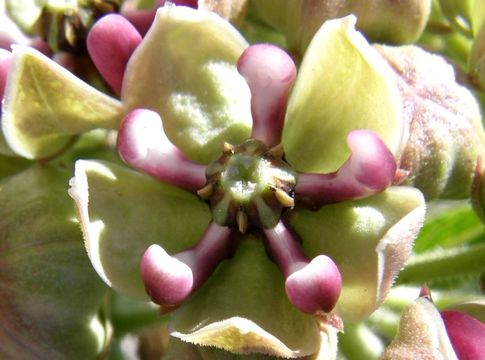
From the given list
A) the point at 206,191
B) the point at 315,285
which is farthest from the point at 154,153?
the point at 315,285

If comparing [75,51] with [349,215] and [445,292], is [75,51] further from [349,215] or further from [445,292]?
[445,292]

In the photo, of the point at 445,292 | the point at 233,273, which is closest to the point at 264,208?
the point at 233,273

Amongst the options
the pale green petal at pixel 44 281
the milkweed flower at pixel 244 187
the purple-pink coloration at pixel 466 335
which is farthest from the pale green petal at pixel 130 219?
the purple-pink coloration at pixel 466 335

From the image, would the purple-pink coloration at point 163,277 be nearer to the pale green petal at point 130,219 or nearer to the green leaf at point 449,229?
the pale green petal at point 130,219

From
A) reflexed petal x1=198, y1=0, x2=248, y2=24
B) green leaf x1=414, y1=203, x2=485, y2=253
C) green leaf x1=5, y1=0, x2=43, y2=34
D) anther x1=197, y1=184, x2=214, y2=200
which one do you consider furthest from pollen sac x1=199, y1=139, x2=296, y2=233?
green leaf x1=414, y1=203, x2=485, y2=253

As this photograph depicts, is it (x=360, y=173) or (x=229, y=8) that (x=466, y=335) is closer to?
(x=360, y=173)

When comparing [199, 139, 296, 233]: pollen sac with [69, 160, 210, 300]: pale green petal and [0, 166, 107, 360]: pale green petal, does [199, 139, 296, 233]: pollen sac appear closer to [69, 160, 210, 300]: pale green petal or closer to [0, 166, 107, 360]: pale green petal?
[69, 160, 210, 300]: pale green petal

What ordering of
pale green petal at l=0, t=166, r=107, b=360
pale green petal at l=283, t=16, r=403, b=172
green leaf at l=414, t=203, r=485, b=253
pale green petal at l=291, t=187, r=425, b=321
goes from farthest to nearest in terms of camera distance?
green leaf at l=414, t=203, r=485, b=253 → pale green petal at l=0, t=166, r=107, b=360 → pale green petal at l=283, t=16, r=403, b=172 → pale green petal at l=291, t=187, r=425, b=321
